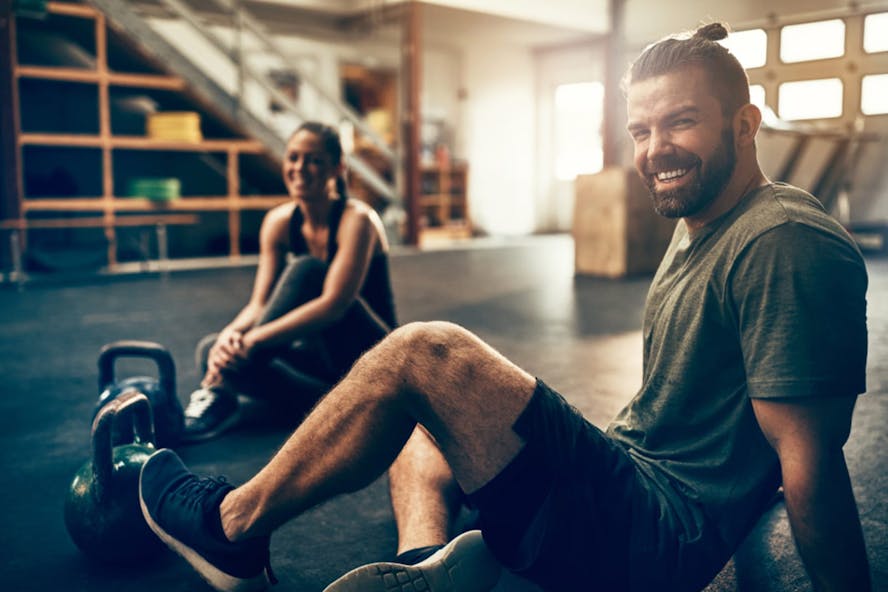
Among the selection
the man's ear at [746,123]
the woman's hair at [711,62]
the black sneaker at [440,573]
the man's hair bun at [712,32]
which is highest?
the man's hair bun at [712,32]

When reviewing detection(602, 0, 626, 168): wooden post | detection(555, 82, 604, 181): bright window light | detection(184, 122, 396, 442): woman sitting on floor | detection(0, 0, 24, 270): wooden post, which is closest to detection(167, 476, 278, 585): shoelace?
detection(184, 122, 396, 442): woman sitting on floor

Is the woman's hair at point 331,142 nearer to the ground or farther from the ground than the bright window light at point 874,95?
nearer to the ground

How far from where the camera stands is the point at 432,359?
1.32 metres

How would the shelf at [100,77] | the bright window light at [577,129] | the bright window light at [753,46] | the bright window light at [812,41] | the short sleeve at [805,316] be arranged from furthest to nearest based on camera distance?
the bright window light at [577,129]
the bright window light at [753,46]
the bright window light at [812,41]
the shelf at [100,77]
the short sleeve at [805,316]

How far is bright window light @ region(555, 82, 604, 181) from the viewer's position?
14.2m

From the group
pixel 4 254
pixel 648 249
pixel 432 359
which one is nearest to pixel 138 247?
pixel 4 254

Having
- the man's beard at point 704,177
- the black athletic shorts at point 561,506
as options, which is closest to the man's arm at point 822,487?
the black athletic shorts at point 561,506

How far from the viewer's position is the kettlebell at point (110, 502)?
1744 millimetres

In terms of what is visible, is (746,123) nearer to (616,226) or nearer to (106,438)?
(106,438)

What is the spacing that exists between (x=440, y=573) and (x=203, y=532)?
429 mm

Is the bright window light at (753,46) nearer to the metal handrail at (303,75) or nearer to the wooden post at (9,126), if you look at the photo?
the metal handrail at (303,75)

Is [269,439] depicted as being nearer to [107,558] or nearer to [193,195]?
[107,558]

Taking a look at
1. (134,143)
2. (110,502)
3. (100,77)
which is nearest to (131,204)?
(134,143)

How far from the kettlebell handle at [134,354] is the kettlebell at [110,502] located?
472mm
